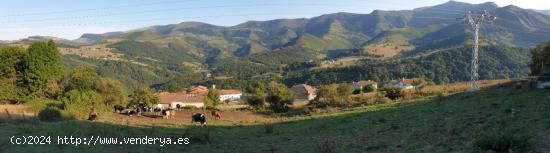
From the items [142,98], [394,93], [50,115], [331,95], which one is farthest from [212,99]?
[50,115]

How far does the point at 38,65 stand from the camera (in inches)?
2157

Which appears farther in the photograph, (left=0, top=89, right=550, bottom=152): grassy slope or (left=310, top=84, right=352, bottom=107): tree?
(left=310, top=84, right=352, bottom=107): tree

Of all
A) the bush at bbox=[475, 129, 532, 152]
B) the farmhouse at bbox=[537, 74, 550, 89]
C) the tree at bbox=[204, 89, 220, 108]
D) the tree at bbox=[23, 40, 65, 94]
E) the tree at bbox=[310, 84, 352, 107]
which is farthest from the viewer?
the tree at bbox=[204, 89, 220, 108]

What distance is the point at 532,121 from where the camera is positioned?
17.4 meters

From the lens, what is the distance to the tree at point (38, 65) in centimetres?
5453

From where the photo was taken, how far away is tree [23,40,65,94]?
5453 centimetres

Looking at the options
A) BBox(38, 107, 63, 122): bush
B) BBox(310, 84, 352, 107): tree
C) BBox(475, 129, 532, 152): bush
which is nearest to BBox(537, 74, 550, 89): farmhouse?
BBox(310, 84, 352, 107): tree

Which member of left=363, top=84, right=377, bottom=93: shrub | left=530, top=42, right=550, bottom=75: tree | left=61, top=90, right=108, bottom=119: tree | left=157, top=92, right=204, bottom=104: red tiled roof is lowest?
left=157, top=92, right=204, bottom=104: red tiled roof

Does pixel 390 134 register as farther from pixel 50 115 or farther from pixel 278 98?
pixel 278 98

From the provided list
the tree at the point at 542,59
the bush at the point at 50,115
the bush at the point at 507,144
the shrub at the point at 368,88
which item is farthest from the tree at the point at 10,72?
the tree at the point at 542,59

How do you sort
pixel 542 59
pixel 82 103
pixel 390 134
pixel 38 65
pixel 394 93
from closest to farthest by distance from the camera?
pixel 390 134 < pixel 82 103 < pixel 542 59 < pixel 394 93 < pixel 38 65

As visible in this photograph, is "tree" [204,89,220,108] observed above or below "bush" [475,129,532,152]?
below

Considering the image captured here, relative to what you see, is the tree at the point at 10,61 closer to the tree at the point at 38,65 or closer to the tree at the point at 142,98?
the tree at the point at 38,65

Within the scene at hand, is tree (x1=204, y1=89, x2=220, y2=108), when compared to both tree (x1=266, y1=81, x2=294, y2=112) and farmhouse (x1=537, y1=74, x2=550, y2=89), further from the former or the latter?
farmhouse (x1=537, y1=74, x2=550, y2=89)
